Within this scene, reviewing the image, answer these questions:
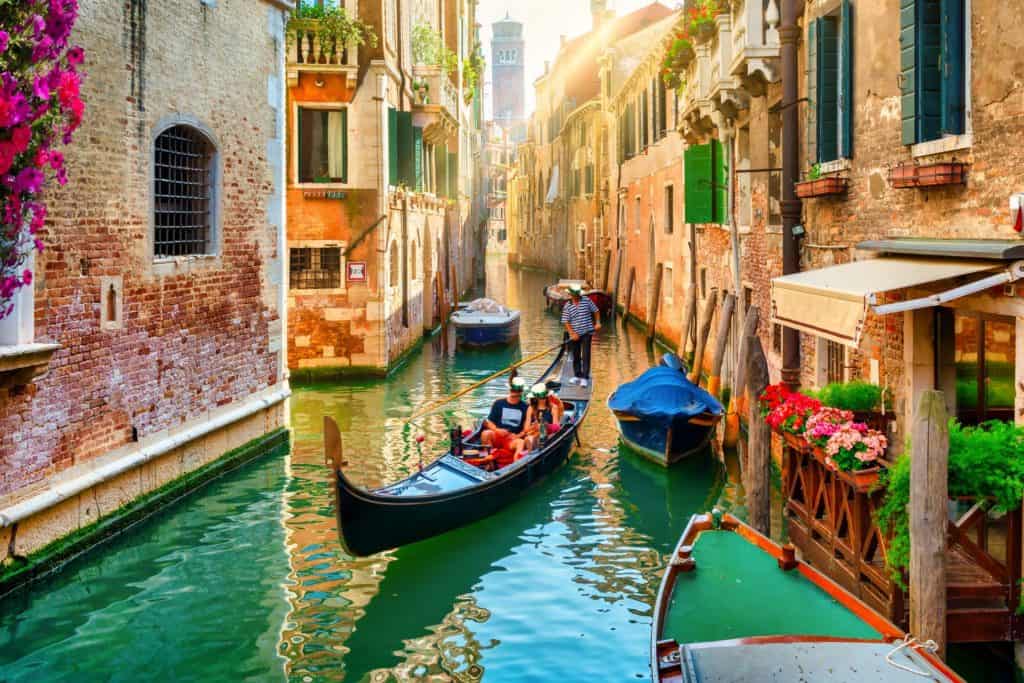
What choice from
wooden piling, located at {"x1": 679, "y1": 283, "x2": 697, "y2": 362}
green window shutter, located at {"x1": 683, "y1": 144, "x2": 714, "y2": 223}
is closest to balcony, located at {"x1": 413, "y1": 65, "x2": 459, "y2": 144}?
wooden piling, located at {"x1": 679, "y1": 283, "x2": 697, "y2": 362}

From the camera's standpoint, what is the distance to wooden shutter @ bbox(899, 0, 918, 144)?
6281 millimetres

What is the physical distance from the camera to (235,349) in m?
10.3

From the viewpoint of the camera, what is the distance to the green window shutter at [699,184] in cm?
1370

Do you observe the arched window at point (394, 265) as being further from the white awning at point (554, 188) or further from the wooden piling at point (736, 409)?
the white awning at point (554, 188)

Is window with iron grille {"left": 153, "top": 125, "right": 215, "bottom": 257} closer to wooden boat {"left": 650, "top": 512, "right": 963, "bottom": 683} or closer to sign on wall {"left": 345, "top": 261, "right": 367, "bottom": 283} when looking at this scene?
wooden boat {"left": 650, "top": 512, "right": 963, "bottom": 683}

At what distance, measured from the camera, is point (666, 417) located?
1015 cm

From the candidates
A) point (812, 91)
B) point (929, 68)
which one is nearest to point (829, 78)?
point (812, 91)

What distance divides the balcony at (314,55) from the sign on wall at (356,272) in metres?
2.47

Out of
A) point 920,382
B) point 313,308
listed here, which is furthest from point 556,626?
point 313,308

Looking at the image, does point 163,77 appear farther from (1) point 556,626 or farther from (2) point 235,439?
(1) point 556,626

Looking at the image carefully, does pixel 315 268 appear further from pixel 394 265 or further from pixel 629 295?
pixel 629 295

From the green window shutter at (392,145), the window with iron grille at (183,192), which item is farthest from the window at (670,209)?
the window with iron grille at (183,192)

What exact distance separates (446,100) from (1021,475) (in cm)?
1712

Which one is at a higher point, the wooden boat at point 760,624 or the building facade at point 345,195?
the building facade at point 345,195
